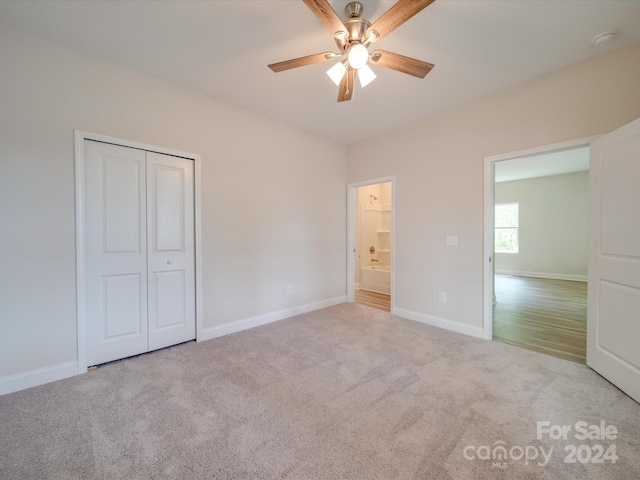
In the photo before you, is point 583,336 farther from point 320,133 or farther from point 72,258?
point 72,258

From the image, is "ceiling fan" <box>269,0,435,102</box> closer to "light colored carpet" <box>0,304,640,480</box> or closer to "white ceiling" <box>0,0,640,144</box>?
"white ceiling" <box>0,0,640,144</box>

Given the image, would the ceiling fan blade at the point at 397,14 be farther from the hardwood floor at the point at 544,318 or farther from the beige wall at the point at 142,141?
the hardwood floor at the point at 544,318

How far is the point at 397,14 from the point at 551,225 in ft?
27.6

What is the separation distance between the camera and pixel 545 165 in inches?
248

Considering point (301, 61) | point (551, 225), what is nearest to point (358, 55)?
point (301, 61)

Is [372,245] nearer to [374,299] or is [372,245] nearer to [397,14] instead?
[374,299]

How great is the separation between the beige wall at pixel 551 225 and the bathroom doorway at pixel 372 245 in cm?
448

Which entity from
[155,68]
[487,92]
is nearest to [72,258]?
[155,68]

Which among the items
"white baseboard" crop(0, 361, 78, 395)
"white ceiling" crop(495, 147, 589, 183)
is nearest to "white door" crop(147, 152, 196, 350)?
"white baseboard" crop(0, 361, 78, 395)

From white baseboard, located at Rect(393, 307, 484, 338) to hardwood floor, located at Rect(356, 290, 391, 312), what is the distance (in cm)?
41

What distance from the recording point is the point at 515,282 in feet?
22.4

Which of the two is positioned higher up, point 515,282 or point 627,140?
point 627,140

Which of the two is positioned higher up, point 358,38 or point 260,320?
point 358,38

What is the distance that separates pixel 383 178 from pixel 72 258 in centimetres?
378
